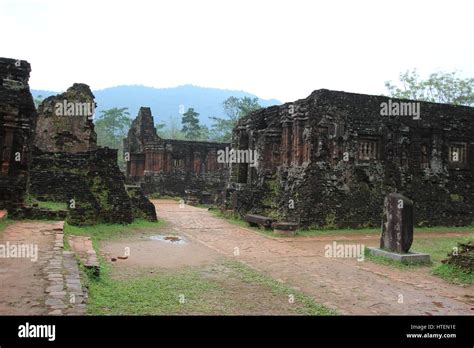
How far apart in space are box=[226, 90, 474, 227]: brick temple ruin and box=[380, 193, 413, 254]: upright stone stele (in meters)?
4.87

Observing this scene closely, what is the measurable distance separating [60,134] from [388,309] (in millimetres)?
14692

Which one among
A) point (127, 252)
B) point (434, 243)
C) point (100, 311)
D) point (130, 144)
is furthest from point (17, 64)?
point (130, 144)

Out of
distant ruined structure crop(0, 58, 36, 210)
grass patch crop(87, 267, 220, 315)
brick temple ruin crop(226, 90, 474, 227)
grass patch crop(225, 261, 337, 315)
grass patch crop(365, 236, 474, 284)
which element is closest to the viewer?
grass patch crop(87, 267, 220, 315)

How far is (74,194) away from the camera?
1466 centimetres

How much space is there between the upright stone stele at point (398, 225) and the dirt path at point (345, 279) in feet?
3.19

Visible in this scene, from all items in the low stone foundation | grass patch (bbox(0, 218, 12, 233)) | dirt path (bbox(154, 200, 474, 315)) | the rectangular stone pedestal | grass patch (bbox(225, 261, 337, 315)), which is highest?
grass patch (bbox(0, 218, 12, 233))

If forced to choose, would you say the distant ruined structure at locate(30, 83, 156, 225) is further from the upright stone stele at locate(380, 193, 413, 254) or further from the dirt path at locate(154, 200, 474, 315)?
the upright stone stele at locate(380, 193, 413, 254)

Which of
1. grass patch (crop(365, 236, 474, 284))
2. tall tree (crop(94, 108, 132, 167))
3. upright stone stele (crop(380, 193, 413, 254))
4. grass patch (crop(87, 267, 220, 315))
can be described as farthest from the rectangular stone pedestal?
tall tree (crop(94, 108, 132, 167))

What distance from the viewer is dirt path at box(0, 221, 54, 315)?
4.95 m

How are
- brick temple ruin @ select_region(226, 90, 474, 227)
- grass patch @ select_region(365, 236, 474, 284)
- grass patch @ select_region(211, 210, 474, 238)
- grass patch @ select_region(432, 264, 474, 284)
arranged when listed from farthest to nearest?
brick temple ruin @ select_region(226, 90, 474, 227), grass patch @ select_region(211, 210, 474, 238), grass patch @ select_region(365, 236, 474, 284), grass patch @ select_region(432, 264, 474, 284)

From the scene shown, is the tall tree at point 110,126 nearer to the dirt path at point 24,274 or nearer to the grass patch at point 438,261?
the grass patch at point 438,261

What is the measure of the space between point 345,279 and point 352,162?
8.80 metres
